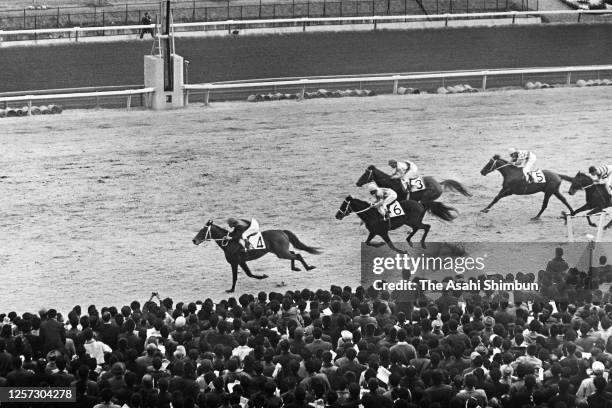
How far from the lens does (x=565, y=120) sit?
1197 inches

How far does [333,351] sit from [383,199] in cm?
548

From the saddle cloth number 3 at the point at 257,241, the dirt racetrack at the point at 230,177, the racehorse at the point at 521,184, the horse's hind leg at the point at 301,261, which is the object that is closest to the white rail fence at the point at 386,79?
the dirt racetrack at the point at 230,177

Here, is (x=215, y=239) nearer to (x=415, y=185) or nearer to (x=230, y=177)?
(x=415, y=185)

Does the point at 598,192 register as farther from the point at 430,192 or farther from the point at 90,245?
the point at 90,245

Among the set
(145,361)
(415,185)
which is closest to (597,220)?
(415,185)

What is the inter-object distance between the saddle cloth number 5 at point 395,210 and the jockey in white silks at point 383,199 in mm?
66

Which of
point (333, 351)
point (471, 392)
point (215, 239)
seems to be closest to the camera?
point (471, 392)

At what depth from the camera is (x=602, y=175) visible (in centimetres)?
2219

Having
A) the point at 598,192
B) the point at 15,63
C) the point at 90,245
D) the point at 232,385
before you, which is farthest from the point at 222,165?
the point at 232,385

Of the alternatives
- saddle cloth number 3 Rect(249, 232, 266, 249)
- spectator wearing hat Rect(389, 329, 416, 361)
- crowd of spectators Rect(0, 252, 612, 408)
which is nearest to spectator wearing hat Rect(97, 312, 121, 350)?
crowd of spectators Rect(0, 252, 612, 408)

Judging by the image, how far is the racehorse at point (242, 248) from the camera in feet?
65.3

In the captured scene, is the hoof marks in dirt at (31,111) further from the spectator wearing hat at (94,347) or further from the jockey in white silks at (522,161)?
the spectator wearing hat at (94,347)

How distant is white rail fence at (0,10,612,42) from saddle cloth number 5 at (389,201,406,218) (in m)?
14.0

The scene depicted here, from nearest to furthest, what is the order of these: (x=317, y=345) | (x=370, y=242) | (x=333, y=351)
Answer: (x=317, y=345)
(x=333, y=351)
(x=370, y=242)
